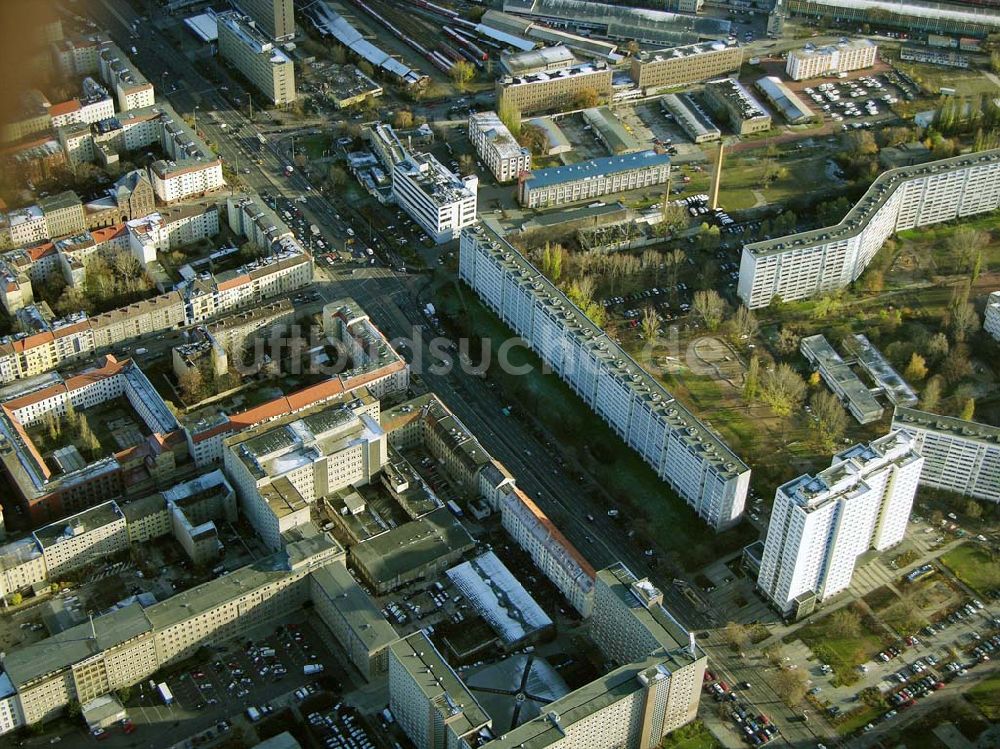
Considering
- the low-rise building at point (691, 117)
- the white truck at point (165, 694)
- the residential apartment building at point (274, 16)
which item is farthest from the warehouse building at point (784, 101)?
the white truck at point (165, 694)

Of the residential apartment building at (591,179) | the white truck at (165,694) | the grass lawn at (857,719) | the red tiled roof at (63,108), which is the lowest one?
the white truck at (165,694)

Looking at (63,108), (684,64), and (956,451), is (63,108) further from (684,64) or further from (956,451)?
(956,451)

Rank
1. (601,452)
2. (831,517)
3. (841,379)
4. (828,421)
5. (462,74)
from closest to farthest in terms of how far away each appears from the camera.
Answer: (831,517) → (601,452) → (828,421) → (841,379) → (462,74)

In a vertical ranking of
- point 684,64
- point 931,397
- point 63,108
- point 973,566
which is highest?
point 684,64

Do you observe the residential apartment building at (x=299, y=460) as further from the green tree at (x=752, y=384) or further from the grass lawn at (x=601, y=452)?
the green tree at (x=752, y=384)

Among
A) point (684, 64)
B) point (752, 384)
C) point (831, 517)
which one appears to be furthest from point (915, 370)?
point (684, 64)

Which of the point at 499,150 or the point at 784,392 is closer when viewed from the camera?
the point at 784,392

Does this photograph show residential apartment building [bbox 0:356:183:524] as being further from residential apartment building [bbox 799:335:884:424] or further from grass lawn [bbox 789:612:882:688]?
residential apartment building [bbox 799:335:884:424]
